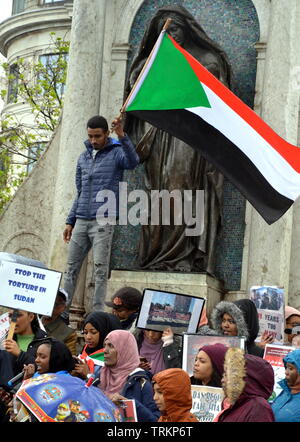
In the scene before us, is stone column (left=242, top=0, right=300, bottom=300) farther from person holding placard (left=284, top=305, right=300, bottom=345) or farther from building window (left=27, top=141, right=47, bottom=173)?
building window (left=27, top=141, right=47, bottom=173)

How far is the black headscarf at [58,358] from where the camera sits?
25.6 ft

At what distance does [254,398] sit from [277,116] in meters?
6.67

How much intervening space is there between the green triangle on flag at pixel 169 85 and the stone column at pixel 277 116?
2.47m

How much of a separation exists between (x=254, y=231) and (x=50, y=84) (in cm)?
1171

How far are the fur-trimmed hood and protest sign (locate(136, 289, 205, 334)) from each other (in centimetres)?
24

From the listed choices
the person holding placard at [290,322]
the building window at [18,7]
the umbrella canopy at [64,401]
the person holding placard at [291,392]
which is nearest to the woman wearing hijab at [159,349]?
the person holding placard at [290,322]

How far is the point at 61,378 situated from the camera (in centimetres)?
586

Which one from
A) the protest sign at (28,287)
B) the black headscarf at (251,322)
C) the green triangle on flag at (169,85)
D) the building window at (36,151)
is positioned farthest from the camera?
the building window at (36,151)

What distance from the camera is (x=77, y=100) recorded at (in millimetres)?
13945

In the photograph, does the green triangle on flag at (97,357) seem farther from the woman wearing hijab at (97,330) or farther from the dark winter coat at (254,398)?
the dark winter coat at (254,398)

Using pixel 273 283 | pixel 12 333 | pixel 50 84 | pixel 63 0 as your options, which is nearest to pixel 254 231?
pixel 273 283

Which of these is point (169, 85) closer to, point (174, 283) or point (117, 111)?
point (174, 283)

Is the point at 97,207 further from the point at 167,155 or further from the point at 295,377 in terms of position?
the point at 295,377

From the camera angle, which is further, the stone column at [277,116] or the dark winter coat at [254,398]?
the stone column at [277,116]
